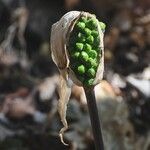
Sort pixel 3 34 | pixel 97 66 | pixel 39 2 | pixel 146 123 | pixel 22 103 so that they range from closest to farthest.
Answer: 1. pixel 97 66
2. pixel 146 123
3. pixel 22 103
4. pixel 3 34
5. pixel 39 2

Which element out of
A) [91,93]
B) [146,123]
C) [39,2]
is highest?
[91,93]

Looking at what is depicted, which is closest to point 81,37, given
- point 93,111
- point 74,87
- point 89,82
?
point 89,82

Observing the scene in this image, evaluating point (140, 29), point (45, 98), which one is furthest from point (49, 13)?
point (45, 98)

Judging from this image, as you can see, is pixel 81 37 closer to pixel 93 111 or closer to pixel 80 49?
pixel 80 49

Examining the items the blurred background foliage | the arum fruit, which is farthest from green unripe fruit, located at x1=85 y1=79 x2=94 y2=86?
the blurred background foliage

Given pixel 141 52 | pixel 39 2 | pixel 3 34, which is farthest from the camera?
pixel 39 2

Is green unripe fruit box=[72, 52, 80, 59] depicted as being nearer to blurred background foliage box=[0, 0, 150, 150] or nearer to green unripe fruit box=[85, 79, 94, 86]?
green unripe fruit box=[85, 79, 94, 86]

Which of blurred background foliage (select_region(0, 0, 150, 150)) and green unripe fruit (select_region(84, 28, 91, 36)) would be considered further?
blurred background foliage (select_region(0, 0, 150, 150))

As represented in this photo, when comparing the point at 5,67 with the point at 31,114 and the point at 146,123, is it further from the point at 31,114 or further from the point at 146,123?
the point at 146,123
